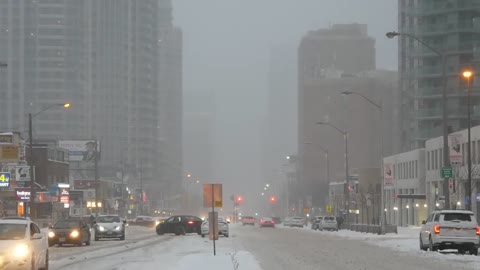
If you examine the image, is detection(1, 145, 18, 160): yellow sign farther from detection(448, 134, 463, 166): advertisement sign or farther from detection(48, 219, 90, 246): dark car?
detection(448, 134, 463, 166): advertisement sign

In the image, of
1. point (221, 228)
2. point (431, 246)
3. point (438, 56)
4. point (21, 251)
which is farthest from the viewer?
point (438, 56)

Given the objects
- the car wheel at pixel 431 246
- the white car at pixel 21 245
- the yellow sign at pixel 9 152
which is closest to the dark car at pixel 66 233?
the yellow sign at pixel 9 152

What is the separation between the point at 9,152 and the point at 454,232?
3377cm

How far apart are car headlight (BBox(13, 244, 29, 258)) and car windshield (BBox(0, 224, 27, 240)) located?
809 mm

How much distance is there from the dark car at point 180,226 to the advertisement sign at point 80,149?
8542cm

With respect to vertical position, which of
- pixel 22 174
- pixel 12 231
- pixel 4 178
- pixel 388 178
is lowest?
pixel 12 231

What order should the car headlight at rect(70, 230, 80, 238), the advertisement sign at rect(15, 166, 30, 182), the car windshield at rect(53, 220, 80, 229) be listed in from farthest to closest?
the advertisement sign at rect(15, 166, 30, 182), the car windshield at rect(53, 220, 80, 229), the car headlight at rect(70, 230, 80, 238)

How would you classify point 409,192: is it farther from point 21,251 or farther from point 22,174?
point 21,251

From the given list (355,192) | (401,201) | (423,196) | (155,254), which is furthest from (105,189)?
(155,254)

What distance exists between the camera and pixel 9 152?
5731 cm

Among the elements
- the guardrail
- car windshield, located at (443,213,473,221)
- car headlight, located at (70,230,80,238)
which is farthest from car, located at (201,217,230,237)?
car windshield, located at (443,213,473,221)

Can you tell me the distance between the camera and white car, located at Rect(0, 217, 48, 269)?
21.1 metres

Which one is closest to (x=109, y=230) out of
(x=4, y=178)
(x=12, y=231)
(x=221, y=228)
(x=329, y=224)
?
(x=221, y=228)

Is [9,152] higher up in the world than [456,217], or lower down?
higher up
